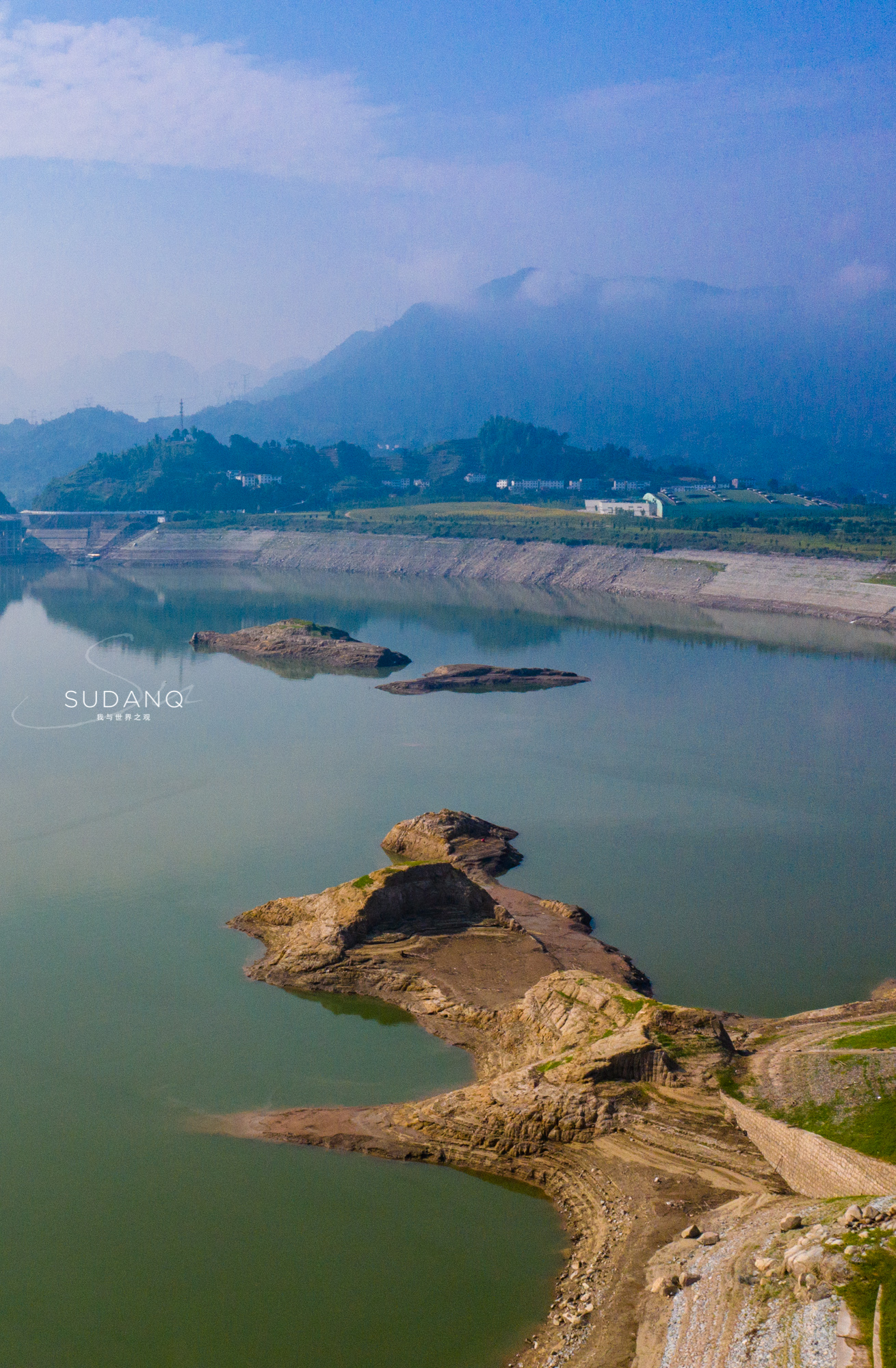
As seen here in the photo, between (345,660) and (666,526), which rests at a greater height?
(666,526)

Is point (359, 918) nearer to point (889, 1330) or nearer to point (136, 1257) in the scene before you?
point (136, 1257)

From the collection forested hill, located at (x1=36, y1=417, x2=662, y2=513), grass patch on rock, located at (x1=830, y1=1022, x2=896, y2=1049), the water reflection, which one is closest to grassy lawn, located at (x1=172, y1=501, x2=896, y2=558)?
the water reflection

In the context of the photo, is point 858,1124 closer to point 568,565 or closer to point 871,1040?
point 871,1040

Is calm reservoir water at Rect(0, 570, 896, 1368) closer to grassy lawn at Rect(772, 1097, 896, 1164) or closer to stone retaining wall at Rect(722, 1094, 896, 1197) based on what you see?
stone retaining wall at Rect(722, 1094, 896, 1197)

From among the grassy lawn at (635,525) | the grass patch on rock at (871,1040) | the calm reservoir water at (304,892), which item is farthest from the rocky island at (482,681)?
the grass patch on rock at (871,1040)

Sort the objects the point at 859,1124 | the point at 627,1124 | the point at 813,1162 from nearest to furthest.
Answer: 1. the point at 813,1162
2. the point at 859,1124
3. the point at 627,1124

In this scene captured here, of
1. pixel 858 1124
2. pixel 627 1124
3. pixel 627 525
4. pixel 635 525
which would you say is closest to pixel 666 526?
pixel 635 525
